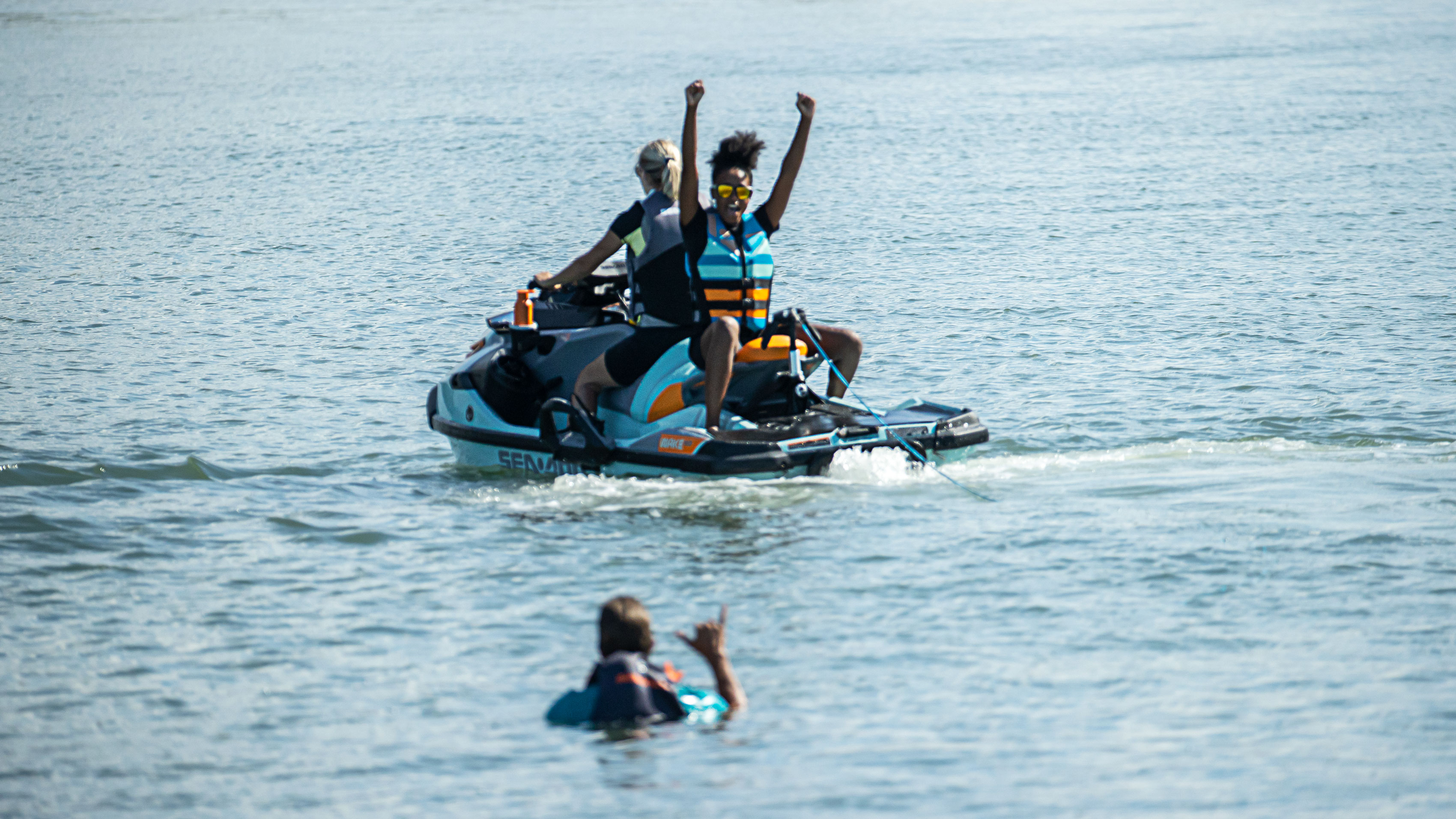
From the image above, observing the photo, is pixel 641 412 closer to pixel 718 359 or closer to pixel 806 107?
pixel 718 359

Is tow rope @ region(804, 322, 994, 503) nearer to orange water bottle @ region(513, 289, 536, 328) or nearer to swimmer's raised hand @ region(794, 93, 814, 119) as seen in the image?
swimmer's raised hand @ region(794, 93, 814, 119)

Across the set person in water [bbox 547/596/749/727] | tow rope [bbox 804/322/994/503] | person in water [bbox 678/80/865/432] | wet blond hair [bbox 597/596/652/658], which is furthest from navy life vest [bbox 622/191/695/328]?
wet blond hair [bbox 597/596/652/658]

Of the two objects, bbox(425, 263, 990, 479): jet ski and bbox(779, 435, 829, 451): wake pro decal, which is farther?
bbox(425, 263, 990, 479): jet ski

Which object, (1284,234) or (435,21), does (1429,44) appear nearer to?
(1284,234)

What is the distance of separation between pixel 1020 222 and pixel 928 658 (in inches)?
566

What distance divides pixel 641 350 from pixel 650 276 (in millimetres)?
406

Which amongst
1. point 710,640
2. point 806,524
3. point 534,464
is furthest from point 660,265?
point 710,640

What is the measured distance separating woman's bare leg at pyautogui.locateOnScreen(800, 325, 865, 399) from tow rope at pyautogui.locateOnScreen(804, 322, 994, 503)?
2cm

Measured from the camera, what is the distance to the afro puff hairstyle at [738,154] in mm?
8664

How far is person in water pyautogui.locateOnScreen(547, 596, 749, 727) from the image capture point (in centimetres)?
575

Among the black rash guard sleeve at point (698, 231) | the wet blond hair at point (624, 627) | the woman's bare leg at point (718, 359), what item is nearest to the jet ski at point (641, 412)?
the woman's bare leg at point (718, 359)

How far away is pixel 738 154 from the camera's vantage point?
28.5 ft

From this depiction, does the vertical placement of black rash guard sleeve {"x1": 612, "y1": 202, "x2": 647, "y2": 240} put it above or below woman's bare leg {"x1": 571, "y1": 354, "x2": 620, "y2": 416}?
above

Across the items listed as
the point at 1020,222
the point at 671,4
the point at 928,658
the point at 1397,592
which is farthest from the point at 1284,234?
the point at 671,4
